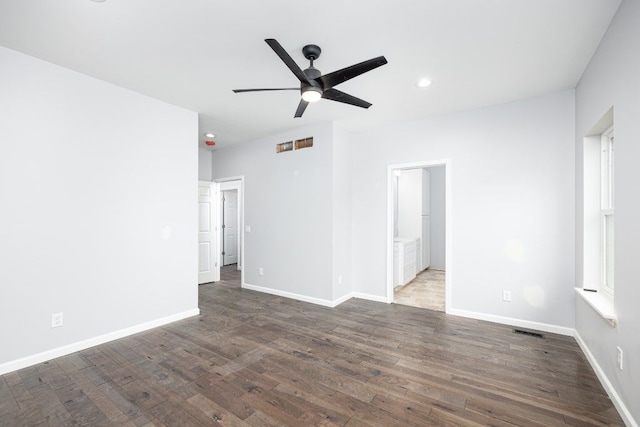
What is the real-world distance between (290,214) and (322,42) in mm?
2825

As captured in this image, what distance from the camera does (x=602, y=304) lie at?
230 cm

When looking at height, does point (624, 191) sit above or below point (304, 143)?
below

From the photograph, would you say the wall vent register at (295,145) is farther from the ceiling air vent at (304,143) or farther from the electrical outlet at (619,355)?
the electrical outlet at (619,355)

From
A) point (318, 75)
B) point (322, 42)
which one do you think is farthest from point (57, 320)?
point (322, 42)

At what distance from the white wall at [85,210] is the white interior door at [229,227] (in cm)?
376

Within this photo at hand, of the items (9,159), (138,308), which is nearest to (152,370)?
(138,308)

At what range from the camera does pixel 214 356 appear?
2732 mm

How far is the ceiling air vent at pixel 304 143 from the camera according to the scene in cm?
445

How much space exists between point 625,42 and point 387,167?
2.73 m

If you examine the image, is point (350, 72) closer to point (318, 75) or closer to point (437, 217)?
point (318, 75)

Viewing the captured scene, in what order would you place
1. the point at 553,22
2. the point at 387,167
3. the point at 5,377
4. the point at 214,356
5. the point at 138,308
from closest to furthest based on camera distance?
1. the point at 553,22
2. the point at 5,377
3. the point at 214,356
4. the point at 138,308
5. the point at 387,167

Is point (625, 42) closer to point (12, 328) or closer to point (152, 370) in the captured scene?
point (152, 370)

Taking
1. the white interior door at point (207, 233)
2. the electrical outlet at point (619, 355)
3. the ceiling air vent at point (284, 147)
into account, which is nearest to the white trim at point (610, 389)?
the electrical outlet at point (619, 355)

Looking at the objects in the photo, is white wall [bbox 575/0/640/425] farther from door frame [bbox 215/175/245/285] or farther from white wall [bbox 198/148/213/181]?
white wall [bbox 198/148/213/181]
